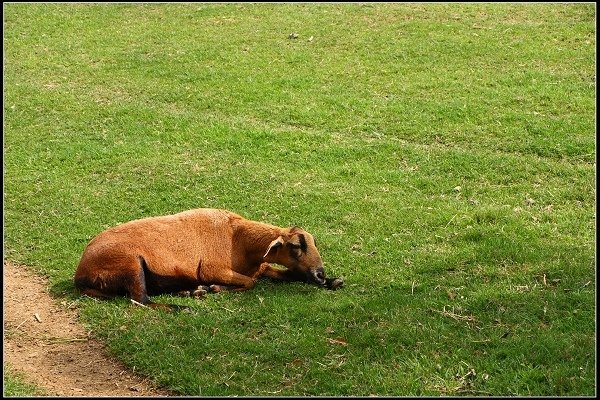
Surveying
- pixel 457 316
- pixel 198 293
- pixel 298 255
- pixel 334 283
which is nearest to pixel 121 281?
pixel 198 293

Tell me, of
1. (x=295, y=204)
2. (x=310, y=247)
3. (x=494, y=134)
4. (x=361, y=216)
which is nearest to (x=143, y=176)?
(x=295, y=204)

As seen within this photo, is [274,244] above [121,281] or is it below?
above

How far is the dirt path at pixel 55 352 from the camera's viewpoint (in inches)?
326

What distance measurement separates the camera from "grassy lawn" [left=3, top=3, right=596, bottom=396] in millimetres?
8562

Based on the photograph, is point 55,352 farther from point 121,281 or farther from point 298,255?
point 298,255

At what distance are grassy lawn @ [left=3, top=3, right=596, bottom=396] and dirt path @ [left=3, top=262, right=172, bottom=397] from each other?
18 centimetres

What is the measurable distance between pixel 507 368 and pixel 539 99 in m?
9.29

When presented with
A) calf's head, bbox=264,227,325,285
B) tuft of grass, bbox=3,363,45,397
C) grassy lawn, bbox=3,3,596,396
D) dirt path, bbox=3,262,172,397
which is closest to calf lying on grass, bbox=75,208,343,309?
calf's head, bbox=264,227,325,285

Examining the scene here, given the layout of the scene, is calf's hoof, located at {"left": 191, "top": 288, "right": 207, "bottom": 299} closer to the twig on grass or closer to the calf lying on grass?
the calf lying on grass

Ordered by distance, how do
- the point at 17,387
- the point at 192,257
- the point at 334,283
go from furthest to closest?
the point at 192,257 → the point at 334,283 → the point at 17,387

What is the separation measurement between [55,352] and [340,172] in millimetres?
6047

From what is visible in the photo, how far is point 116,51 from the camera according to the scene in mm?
20859

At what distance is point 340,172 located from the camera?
550 inches

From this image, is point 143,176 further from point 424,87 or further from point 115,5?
point 115,5
